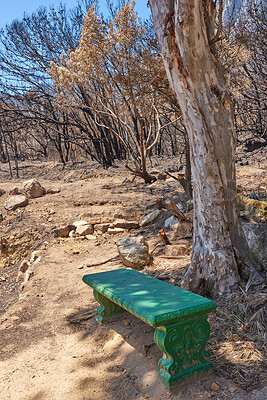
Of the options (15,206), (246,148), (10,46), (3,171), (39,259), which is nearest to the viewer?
(39,259)

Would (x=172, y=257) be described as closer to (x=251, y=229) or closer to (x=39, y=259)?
(x=251, y=229)

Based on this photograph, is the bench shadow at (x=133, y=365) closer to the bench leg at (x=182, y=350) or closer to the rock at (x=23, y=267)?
the bench leg at (x=182, y=350)

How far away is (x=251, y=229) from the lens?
3969mm

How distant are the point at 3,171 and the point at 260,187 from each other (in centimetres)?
1097

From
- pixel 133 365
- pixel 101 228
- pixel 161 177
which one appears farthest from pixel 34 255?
pixel 161 177

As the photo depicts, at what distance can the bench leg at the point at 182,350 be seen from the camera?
2.24 metres

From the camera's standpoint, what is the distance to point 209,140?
3201 mm

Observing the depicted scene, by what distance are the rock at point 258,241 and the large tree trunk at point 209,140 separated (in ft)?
1.57

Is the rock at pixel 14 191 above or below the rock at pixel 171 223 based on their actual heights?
above

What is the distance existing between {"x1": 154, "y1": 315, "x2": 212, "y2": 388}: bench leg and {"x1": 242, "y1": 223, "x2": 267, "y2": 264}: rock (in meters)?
1.58

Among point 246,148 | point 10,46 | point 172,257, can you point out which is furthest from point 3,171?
point 172,257

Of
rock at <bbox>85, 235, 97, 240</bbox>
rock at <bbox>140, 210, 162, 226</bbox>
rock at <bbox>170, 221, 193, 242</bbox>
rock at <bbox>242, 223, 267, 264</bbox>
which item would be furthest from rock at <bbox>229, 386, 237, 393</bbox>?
rock at <bbox>140, 210, 162, 226</bbox>

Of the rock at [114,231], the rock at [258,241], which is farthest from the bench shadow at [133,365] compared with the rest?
the rock at [114,231]

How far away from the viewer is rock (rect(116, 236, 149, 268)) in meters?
4.69
